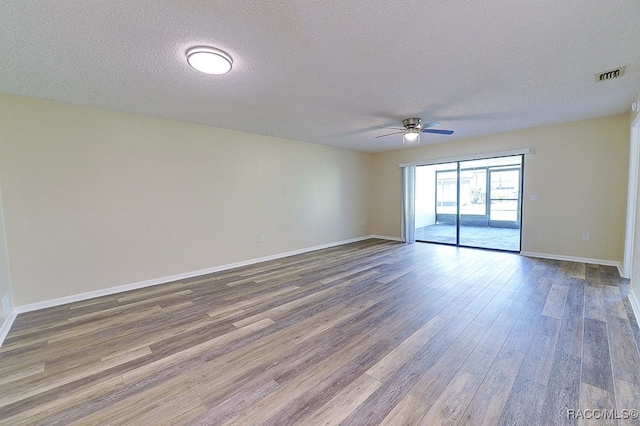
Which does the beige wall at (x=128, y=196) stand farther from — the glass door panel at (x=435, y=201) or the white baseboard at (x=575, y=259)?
the white baseboard at (x=575, y=259)

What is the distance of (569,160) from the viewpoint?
443 centimetres

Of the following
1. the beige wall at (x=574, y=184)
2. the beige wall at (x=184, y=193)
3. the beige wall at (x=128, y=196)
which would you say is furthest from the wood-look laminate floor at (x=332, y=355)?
the beige wall at (x=574, y=184)

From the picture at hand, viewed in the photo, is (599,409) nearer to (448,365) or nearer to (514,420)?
(514,420)

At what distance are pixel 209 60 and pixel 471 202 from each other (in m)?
7.47

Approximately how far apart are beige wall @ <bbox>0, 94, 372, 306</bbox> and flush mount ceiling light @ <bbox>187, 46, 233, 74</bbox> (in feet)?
6.64

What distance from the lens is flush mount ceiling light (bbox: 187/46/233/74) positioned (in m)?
2.05

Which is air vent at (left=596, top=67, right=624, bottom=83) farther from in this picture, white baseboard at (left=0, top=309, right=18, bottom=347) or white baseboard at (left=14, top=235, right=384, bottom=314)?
white baseboard at (left=0, top=309, right=18, bottom=347)

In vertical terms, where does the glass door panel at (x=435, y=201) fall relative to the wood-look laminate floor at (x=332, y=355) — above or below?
above

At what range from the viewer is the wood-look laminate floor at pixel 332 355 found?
1477 mm

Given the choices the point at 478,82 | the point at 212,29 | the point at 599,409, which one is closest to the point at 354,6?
the point at 212,29

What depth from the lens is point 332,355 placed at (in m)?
1.98

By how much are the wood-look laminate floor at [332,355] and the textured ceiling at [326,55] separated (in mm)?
2428

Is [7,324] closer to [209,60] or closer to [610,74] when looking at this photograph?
[209,60]

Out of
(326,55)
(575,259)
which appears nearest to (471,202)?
(575,259)
